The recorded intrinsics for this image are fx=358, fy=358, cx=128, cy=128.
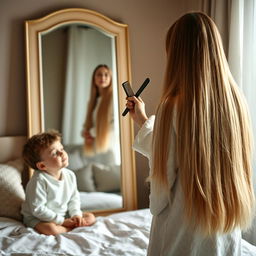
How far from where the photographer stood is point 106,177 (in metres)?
2.58

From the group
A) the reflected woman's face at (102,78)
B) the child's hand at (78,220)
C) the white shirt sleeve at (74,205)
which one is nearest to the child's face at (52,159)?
the white shirt sleeve at (74,205)

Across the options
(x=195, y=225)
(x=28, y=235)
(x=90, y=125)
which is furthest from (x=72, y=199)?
(x=195, y=225)

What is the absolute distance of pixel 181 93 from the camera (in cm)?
122

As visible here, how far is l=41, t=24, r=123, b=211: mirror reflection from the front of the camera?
248 centimetres

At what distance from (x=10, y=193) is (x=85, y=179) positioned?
583mm

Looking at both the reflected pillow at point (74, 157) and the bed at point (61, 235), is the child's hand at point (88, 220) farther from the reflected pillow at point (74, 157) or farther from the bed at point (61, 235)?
the reflected pillow at point (74, 157)

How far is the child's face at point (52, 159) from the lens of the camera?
6.75 feet

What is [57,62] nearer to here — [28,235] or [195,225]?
[28,235]

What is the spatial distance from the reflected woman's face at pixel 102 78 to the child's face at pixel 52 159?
0.66m

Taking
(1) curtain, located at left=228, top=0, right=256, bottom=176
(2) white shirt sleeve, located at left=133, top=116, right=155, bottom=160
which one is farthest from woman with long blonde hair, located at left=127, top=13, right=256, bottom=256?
(1) curtain, located at left=228, top=0, right=256, bottom=176

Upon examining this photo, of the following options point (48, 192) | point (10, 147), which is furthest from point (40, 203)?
point (10, 147)

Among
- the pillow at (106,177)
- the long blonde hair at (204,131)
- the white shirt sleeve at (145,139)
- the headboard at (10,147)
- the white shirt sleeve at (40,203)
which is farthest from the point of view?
the pillow at (106,177)

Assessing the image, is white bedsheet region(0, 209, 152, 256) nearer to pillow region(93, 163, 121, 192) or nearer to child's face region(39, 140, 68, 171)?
child's face region(39, 140, 68, 171)

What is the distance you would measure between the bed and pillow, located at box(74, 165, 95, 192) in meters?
0.42
